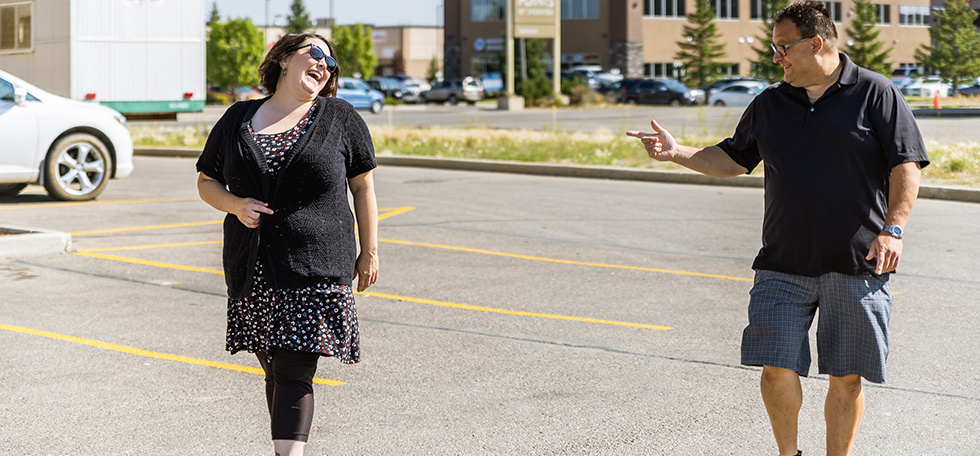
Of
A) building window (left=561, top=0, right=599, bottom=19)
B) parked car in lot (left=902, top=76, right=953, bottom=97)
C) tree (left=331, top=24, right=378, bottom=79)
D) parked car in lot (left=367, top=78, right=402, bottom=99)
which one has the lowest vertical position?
parked car in lot (left=902, top=76, right=953, bottom=97)

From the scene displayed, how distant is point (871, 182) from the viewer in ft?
13.2

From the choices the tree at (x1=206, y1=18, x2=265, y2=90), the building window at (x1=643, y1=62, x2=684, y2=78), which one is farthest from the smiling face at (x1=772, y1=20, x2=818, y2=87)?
the building window at (x1=643, y1=62, x2=684, y2=78)

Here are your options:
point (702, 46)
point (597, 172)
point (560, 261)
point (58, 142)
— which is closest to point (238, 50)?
point (702, 46)

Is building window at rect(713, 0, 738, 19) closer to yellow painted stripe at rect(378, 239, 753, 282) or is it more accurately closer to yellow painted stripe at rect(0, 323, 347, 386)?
yellow painted stripe at rect(378, 239, 753, 282)

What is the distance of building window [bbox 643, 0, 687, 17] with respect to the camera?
80438mm

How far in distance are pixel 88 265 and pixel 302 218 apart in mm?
5940

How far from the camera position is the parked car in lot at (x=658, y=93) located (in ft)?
186

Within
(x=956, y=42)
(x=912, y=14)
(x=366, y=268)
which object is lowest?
(x=366, y=268)

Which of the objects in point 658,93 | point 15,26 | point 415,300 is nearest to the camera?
point 415,300

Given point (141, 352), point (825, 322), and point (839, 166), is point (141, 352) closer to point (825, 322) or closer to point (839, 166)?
point (825, 322)

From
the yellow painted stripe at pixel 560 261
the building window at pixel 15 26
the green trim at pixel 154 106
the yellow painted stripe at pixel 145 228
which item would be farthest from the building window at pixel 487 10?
the yellow painted stripe at pixel 560 261

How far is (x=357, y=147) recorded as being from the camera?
411 cm

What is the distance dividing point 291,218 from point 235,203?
208 millimetres

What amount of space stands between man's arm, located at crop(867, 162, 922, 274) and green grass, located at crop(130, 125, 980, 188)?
39.1 feet
